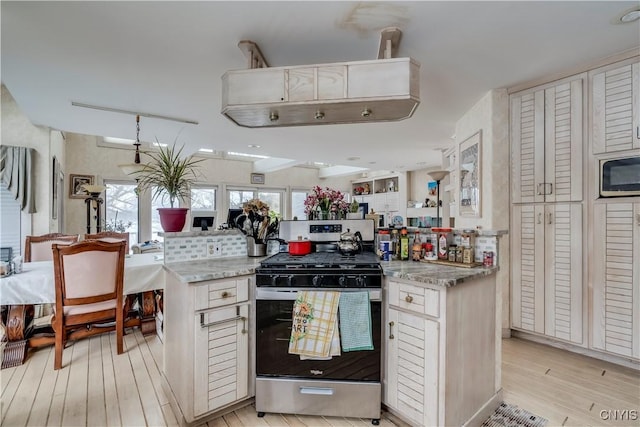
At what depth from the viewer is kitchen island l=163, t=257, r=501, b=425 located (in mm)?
1521

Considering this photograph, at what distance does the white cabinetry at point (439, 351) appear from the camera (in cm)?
150

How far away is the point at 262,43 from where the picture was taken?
196cm

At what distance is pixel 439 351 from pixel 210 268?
138 cm

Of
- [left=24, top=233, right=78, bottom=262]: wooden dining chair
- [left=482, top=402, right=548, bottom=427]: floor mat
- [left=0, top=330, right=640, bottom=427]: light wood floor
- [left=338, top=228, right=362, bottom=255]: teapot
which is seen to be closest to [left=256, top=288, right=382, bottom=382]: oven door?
[left=0, top=330, right=640, bottom=427]: light wood floor

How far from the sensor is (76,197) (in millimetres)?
5574

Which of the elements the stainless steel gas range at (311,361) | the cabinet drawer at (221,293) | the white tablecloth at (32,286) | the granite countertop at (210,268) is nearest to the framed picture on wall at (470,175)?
the stainless steel gas range at (311,361)

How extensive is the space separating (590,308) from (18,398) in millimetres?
4162

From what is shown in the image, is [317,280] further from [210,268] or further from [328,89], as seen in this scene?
[328,89]

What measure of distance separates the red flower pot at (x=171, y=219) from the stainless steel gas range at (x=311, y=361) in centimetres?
81

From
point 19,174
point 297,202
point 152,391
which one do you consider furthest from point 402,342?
point 297,202

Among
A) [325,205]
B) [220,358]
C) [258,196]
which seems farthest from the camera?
[258,196]

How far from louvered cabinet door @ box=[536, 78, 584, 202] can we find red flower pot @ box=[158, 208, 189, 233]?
301 centimetres

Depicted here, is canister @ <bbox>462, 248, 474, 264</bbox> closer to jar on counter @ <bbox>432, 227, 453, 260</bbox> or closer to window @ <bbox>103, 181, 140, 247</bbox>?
jar on counter @ <bbox>432, 227, 453, 260</bbox>

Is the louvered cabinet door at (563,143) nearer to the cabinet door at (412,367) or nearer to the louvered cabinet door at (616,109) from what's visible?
the louvered cabinet door at (616,109)
